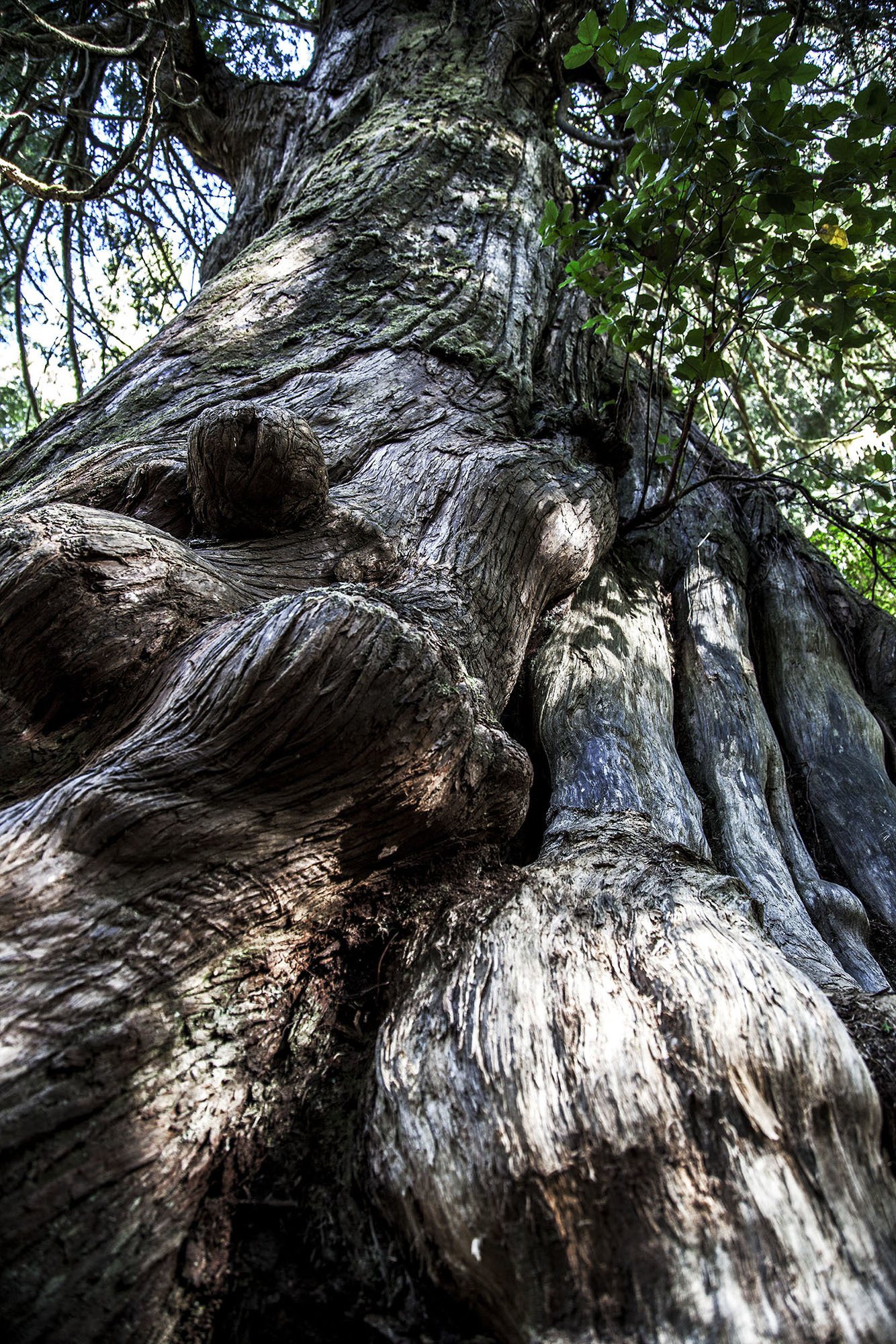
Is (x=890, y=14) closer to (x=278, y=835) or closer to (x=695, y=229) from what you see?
(x=695, y=229)

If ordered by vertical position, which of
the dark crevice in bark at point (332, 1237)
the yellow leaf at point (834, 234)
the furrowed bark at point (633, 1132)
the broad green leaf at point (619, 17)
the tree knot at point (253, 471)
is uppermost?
the broad green leaf at point (619, 17)

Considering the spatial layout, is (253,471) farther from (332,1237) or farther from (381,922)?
(332,1237)

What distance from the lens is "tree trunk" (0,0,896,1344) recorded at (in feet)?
2.72

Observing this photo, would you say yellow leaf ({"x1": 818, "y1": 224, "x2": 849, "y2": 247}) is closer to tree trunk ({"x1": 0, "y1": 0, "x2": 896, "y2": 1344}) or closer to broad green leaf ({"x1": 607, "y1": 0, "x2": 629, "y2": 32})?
broad green leaf ({"x1": 607, "y1": 0, "x2": 629, "y2": 32})

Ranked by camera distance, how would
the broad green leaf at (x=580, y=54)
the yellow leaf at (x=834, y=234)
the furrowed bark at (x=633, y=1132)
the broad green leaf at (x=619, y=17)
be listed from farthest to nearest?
the yellow leaf at (x=834, y=234), the broad green leaf at (x=580, y=54), the broad green leaf at (x=619, y=17), the furrowed bark at (x=633, y=1132)

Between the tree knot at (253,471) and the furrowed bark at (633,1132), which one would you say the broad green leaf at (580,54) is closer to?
the tree knot at (253,471)

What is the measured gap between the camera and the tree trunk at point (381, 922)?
83 centimetres

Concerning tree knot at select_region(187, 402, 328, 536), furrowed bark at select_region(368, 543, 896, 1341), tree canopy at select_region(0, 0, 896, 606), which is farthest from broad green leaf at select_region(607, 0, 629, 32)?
furrowed bark at select_region(368, 543, 896, 1341)

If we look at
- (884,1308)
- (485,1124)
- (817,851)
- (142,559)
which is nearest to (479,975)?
(485,1124)

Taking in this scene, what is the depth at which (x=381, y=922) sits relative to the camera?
129 cm

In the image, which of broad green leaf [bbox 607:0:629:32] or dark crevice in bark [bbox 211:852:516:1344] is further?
broad green leaf [bbox 607:0:629:32]

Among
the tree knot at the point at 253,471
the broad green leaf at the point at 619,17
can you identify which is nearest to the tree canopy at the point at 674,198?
the broad green leaf at the point at 619,17

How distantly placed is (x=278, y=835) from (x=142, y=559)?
516mm

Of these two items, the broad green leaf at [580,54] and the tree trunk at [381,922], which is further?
the broad green leaf at [580,54]
